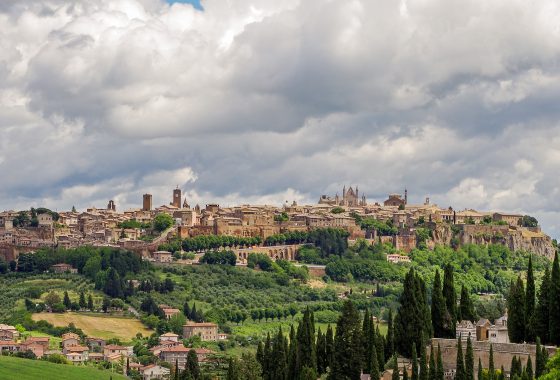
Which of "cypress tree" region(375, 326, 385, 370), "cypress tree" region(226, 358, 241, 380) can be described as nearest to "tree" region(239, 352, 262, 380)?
"cypress tree" region(226, 358, 241, 380)

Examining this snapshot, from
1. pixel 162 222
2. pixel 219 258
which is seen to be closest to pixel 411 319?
pixel 219 258

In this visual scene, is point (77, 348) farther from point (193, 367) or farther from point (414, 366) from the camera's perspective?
point (414, 366)

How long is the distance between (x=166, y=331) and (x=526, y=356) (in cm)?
6121

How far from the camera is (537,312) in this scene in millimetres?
55594

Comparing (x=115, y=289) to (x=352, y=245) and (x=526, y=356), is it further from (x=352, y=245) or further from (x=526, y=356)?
(x=526, y=356)

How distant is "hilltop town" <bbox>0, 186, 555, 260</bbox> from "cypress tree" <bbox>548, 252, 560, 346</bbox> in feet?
307

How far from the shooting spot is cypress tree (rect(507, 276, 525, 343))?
57188mm

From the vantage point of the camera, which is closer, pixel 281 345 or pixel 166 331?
pixel 281 345

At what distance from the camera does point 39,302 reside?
11719cm

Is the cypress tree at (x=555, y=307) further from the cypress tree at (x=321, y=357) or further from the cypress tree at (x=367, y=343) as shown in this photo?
the cypress tree at (x=321, y=357)

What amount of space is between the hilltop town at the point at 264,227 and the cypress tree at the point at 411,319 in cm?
8679

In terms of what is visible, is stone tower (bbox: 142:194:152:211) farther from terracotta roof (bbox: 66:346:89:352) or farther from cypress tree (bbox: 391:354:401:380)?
cypress tree (bbox: 391:354:401:380)

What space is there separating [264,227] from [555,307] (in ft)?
340

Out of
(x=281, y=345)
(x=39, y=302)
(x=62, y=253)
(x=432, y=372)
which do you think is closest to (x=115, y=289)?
(x=39, y=302)
